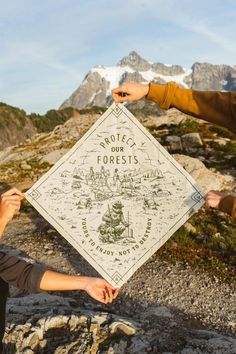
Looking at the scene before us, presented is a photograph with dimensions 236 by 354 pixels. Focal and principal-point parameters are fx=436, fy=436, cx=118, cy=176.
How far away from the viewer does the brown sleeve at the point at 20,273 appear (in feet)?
18.2

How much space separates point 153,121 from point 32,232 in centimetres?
1804

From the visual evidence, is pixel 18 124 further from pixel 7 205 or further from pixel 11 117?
pixel 7 205

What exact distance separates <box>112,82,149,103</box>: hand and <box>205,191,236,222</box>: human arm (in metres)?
1.87

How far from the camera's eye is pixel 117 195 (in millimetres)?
7031

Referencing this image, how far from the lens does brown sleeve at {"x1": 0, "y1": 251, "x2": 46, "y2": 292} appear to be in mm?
5547

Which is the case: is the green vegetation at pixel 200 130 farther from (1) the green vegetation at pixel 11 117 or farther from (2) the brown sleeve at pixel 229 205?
(1) the green vegetation at pixel 11 117

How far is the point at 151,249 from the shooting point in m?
6.93

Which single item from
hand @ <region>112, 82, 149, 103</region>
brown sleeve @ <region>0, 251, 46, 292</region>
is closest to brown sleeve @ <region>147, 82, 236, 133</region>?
hand @ <region>112, 82, 149, 103</region>

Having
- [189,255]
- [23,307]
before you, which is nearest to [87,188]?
[23,307]

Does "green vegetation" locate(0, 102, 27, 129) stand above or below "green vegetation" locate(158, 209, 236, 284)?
above

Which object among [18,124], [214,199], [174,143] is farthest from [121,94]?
[18,124]

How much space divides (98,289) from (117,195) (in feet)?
5.39

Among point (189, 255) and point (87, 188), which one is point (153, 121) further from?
point (87, 188)

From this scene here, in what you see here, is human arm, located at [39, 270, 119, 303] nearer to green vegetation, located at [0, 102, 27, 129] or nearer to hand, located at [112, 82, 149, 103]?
hand, located at [112, 82, 149, 103]
